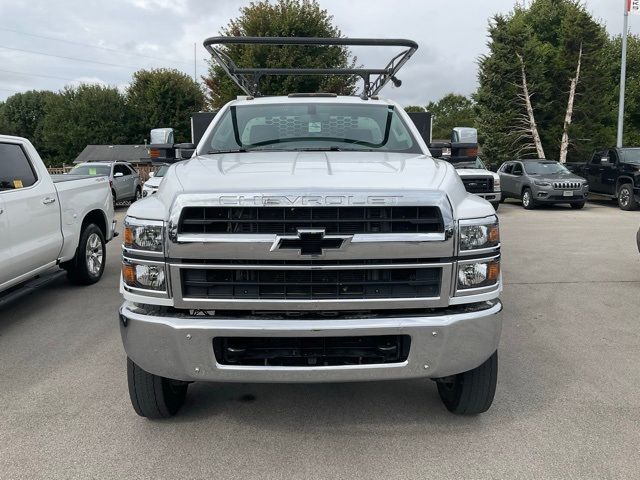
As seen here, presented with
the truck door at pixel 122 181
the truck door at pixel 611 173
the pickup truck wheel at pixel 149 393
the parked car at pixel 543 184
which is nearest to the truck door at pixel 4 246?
the pickup truck wheel at pixel 149 393

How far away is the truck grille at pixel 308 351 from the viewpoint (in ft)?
9.57

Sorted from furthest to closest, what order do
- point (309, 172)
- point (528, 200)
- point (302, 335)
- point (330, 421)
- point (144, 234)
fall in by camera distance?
point (528, 200) < point (330, 421) < point (309, 172) < point (144, 234) < point (302, 335)

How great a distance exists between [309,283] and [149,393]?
4.04 ft

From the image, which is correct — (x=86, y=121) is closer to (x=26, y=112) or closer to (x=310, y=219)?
(x=26, y=112)

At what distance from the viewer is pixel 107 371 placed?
4.29 meters

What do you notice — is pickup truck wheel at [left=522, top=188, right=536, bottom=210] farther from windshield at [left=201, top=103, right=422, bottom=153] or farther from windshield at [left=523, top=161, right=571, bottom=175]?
windshield at [left=201, top=103, right=422, bottom=153]

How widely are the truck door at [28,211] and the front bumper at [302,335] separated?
10.5 feet

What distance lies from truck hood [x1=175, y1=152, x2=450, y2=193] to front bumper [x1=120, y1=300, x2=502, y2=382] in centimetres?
68

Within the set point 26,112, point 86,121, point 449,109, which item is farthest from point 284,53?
point 449,109

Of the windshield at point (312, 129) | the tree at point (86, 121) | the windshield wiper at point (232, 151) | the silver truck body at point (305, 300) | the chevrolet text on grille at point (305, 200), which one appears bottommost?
the silver truck body at point (305, 300)

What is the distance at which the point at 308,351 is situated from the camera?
295 centimetres

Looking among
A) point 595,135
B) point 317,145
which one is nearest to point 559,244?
point 317,145

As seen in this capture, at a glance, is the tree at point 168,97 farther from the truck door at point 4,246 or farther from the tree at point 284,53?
the truck door at point 4,246

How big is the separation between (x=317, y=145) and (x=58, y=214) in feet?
11.9
